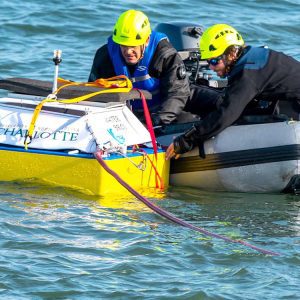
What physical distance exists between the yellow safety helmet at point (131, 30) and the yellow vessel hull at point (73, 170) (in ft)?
3.05

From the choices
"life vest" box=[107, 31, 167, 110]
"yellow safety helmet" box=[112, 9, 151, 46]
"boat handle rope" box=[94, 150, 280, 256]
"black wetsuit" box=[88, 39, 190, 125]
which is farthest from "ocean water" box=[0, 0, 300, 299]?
"yellow safety helmet" box=[112, 9, 151, 46]

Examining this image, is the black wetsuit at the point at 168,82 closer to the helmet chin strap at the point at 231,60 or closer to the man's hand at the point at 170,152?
the man's hand at the point at 170,152

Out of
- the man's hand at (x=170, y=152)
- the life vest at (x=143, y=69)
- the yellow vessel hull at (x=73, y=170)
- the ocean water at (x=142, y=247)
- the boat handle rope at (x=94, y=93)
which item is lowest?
the ocean water at (x=142, y=247)

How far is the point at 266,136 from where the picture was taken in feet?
23.4

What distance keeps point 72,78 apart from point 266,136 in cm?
424

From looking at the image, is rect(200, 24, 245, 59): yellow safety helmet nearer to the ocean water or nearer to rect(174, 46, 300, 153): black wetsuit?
rect(174, 46, 300, 153): black wetsuit

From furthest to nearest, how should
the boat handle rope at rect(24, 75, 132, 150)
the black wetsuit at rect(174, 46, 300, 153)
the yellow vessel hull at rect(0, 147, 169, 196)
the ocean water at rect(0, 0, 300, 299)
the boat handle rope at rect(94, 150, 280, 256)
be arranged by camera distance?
the black wetsuit at rect(174, 46, 300, 153) → the boat handle rope at rect(24, 75, 132, 150) → the yellow vessel hull at rect(0, 147, 169, 196) → the boat handle rope at rect(94, 150, 280, 256) → the ocean water at rect(0, 0, 300, 299)

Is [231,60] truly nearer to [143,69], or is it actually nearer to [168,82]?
[168,82]

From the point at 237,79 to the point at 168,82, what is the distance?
75 cm

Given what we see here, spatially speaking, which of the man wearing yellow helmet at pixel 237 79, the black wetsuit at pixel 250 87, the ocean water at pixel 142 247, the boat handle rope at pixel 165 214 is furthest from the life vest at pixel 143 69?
the boat handle rope at pixel 165 214

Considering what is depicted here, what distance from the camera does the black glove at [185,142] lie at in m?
7.23

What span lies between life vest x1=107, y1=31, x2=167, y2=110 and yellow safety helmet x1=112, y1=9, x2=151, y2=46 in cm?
14

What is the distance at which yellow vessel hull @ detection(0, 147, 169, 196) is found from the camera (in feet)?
22.5

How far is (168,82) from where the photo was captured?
7.70 m
